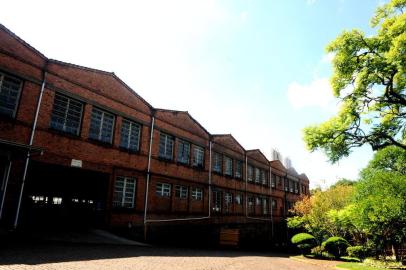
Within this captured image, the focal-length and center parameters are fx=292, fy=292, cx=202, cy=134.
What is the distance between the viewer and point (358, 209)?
13.6 metres

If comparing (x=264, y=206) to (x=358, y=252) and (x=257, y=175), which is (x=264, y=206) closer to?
(x=257, y=175)

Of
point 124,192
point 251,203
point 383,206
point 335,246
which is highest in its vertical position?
point 251,203

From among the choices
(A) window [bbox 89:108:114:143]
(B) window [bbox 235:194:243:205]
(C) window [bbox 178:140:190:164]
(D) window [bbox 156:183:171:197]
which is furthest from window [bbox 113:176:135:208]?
(B) window [bbox 235:194:243:205]

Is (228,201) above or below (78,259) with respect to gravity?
above

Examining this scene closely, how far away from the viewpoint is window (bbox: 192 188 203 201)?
2228 cm

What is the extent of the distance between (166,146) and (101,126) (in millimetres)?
5395

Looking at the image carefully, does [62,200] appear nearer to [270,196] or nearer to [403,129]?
[403,129]

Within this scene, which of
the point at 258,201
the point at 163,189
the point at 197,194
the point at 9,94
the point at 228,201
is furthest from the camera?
the point at 258,201

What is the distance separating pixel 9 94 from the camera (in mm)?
12555

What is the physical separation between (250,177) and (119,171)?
1829cm

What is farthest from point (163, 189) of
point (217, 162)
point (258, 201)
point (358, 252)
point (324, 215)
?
point (258, 201)

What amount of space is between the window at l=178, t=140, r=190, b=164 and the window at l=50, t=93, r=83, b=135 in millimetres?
8254

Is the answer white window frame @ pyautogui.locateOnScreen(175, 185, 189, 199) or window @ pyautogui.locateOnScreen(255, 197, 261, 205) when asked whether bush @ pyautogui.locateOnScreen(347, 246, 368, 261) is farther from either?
window @ pyautogui.locateOnScreen(255, 197, 261, 205)

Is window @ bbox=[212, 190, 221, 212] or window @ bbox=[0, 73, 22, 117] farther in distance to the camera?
window @ bbox=[212, 190, 221, 212]
